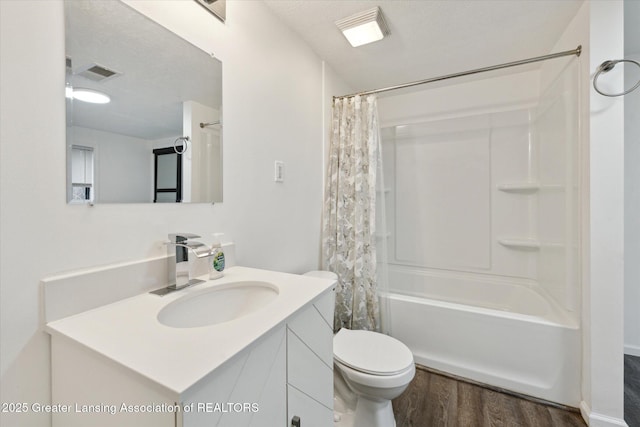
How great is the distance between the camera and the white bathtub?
1565 millimetres

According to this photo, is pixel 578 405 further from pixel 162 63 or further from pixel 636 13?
pixel 162 63

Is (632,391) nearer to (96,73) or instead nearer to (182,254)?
(182,254)

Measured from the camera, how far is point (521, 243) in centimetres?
232

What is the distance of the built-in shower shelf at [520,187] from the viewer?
226 cm

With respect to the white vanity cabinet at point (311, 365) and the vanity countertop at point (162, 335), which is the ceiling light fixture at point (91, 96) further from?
the white vanity cabinet at point (311, 365)

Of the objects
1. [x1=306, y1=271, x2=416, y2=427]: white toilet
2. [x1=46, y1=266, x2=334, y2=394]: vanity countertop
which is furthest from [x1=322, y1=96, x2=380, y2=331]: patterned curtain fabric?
[x1=46, y1=266, x2=334, y2=394]: vanity countertop

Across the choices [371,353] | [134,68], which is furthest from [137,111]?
[371,353]

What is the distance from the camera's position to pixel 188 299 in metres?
0.93

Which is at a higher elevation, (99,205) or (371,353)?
(99,205)

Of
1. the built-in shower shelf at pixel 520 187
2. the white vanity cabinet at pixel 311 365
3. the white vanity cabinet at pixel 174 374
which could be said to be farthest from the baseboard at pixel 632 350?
the white vanity cabinet at pixel 174 374

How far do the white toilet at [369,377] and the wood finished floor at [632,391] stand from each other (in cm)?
127

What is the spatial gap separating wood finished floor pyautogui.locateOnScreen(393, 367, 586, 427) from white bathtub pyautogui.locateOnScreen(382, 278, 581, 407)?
9cm

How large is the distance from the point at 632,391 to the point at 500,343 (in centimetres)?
85

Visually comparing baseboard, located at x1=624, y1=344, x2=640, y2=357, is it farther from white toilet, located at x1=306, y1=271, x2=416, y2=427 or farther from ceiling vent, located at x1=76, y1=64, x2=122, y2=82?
ceiling vent, located at x1=76, y1=64, x2=122, y2=82
